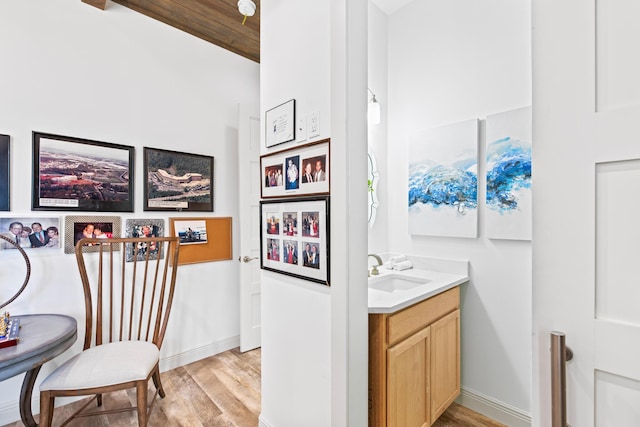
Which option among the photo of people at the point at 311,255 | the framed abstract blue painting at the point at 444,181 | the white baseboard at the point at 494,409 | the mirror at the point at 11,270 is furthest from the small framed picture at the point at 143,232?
the white baseboard at the point at 494,409

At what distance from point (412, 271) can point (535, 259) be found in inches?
63.3

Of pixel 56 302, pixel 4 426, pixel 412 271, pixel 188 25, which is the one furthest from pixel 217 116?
pixel 4 426

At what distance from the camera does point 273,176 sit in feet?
5.45

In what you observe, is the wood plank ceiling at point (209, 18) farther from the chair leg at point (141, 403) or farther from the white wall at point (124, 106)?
the chair leg at point (141, 403)

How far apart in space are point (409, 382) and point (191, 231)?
2.02 m

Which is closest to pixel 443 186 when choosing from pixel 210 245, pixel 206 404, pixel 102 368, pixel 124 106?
pixel 210 245

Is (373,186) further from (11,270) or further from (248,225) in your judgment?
(11,270)

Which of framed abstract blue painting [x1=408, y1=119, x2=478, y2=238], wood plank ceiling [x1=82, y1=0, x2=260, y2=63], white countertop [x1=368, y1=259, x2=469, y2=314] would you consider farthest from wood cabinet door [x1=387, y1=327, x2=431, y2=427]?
wood plank ceiling [x1=82, y1=0, x2=260, y2=63]

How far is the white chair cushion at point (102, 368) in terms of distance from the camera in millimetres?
1473

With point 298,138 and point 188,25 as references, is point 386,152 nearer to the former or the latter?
point 298,138

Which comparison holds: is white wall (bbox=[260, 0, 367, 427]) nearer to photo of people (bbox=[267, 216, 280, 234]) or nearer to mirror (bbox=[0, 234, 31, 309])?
photo of people (bbox=[267, 216, 280, 234])

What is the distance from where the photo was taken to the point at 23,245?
1.87 meters

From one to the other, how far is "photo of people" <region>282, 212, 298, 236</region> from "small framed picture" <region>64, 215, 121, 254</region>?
147 centimetres

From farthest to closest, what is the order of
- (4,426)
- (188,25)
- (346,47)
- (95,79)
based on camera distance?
(188,25), (95,79), (4,426), (346,47)
